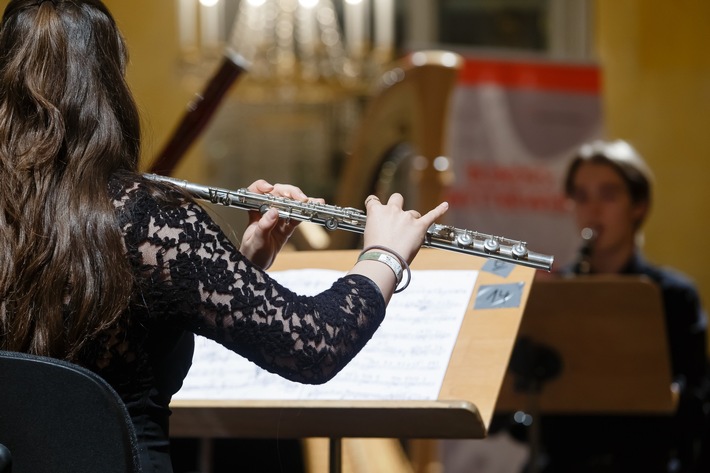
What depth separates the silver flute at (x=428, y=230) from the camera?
55.8 inches

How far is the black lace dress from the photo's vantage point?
1244 mm

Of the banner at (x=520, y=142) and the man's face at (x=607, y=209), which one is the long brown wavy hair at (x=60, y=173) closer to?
the man's face at (x=607, y=209)

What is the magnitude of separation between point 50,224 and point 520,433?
6.81ft

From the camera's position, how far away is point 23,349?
125 cm

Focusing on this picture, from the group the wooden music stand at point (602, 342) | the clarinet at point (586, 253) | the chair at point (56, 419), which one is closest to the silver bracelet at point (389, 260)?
the chair at point (56, 419)

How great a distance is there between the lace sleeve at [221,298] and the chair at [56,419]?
185 millimetres

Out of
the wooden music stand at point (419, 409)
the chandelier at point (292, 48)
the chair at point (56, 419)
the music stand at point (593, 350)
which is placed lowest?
the music stand at point (593, 350)

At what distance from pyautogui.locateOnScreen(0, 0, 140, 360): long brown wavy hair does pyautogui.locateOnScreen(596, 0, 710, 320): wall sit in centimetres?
441

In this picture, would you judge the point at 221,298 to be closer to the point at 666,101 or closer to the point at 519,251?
the point at 519,251

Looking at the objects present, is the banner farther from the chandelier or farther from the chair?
the chair

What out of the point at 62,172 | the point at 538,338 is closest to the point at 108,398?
the point at 62,172

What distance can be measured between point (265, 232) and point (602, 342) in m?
1.26

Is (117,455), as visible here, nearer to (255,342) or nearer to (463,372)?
(255,342)

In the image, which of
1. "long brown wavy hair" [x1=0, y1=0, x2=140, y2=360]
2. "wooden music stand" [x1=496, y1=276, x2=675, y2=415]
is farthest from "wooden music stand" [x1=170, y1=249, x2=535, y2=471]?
"wooden music stand" [x1=496, y1=276, x2=675, y2=415]
